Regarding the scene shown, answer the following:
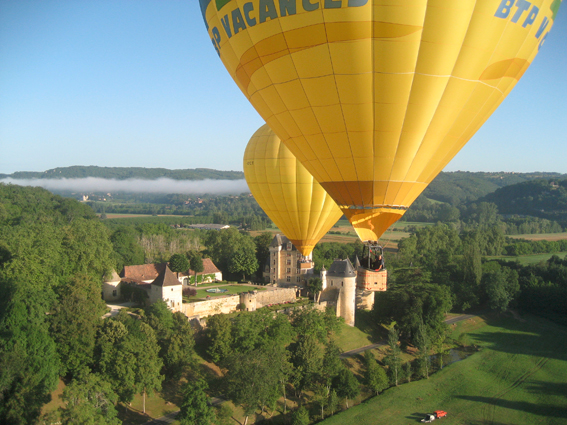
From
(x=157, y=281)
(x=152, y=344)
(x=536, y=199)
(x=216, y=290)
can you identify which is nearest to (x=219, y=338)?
(x=152, y=344)

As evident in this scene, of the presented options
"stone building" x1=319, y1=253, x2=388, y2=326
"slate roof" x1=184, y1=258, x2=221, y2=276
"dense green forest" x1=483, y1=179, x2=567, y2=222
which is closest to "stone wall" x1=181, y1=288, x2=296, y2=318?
"stone building" x1=319, y1=253, x2=388, y2=326

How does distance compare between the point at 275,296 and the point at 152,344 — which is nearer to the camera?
the point at 152,344

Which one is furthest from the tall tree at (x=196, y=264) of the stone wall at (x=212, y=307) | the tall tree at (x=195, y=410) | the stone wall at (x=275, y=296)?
the tall tree at (x=195, y=410)

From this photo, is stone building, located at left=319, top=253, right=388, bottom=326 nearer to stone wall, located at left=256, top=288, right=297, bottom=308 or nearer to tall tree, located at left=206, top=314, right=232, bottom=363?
stone wall, located at left=256, top=288, right=297, bottom=308

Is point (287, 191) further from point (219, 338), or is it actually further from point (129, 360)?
point (129, 360)

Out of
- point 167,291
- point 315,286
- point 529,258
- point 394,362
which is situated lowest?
point 394,362

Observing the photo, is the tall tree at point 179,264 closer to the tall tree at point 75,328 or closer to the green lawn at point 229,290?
the green lawn at point 229,290
